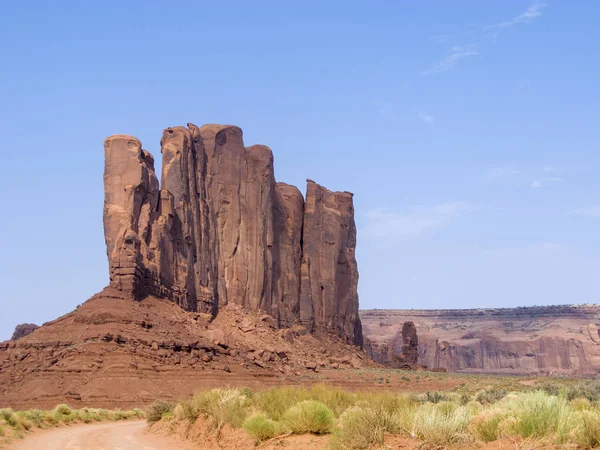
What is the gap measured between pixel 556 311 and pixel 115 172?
154204 millimetres

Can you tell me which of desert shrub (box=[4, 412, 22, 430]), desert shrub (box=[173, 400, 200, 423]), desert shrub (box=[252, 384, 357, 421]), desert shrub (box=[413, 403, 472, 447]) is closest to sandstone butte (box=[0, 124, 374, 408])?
desert shrub (box=[4, 412, 22, 430])

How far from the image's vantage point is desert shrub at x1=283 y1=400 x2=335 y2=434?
15.7 metres

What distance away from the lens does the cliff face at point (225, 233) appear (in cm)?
5766

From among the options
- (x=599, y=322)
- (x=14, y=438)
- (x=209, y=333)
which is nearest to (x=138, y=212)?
A: (x=209, y=333)

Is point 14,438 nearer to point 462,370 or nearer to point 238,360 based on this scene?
point 238,360

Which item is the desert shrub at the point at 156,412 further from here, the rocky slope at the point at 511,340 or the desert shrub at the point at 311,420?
the rocky slope at the point at 511,340

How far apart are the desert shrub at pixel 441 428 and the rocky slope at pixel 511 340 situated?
424 feet

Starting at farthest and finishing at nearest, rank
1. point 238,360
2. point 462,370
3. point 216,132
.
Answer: point 462,370 → point 216,132 → point 238,360

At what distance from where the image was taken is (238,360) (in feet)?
186

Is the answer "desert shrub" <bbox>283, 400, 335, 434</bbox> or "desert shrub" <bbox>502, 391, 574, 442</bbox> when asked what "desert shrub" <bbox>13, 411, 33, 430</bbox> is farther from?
"desert shrub" <bbox>502, 391, 574, 442</bbox>

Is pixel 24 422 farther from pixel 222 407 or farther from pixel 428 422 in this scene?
pixel 428 422

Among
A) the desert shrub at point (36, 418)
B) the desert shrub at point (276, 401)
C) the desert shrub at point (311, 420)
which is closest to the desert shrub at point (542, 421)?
the desert shrub at point (311, 420)

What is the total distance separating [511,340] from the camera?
570ft

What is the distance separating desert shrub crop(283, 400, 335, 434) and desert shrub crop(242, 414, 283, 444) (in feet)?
1.42
